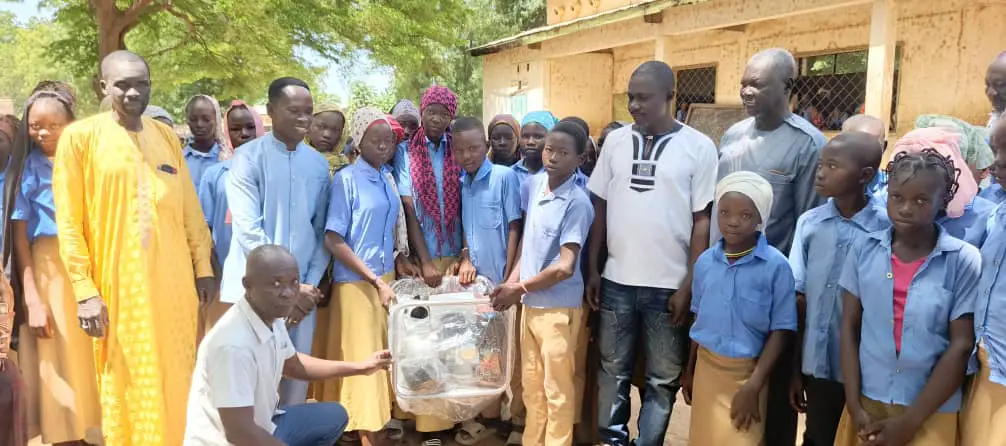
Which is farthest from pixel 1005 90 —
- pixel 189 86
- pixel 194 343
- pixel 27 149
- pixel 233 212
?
pixel 189 86

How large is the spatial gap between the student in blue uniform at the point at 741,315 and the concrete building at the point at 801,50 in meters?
5.06

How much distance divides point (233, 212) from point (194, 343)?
63 cm

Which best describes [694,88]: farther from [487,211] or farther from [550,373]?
[550,373]

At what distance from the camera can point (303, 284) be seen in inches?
121

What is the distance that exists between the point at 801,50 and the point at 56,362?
8.65 m

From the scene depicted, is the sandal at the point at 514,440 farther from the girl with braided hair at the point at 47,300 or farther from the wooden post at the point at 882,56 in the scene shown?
the wooden post at the point at 882,56

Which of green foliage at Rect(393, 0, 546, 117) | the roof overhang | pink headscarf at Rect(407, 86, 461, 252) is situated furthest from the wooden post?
green foliage at Rect(393, 0, 546, 117)

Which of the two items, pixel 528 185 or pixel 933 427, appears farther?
pixel 528 185

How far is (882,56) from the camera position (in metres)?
6.60

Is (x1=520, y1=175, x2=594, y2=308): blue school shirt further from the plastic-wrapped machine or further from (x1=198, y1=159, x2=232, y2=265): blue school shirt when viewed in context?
(x1=198, y1=159, x2=232, y2=265): blue school shirt

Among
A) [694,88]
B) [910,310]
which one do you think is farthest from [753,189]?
[694,88]

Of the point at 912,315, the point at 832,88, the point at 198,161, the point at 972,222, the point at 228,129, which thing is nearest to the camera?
the point at 912,315

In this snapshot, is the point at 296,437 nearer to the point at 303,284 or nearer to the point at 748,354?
the point at 303,284

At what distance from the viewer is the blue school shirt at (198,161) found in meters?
3.92
